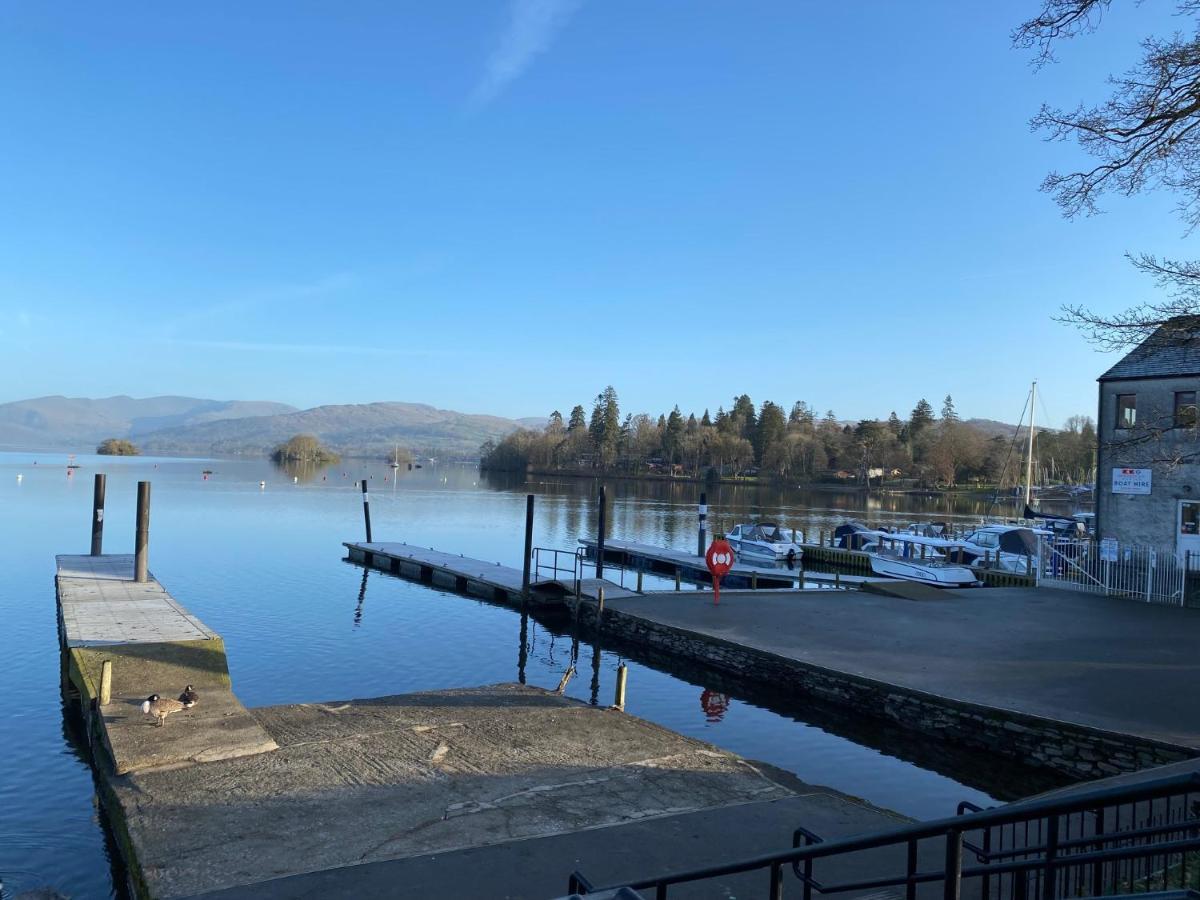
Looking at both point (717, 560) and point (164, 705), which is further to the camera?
point (717, 560)

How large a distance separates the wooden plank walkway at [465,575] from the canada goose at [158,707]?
14.1m

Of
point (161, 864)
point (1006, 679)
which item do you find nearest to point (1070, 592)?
point (1006, 679)

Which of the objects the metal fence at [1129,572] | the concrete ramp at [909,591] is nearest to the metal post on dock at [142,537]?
the concrete ramp at [909,591]

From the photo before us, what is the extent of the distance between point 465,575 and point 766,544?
1743 centimetres

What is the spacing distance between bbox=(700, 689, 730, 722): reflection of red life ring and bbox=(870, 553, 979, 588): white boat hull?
15159 mm

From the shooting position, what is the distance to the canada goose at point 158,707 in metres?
10.9

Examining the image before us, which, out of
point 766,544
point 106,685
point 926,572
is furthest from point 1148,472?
point 106,685

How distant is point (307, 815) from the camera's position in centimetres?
869

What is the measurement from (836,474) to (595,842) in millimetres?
129902

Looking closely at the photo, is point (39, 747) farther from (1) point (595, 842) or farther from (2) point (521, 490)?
(2) point (521, 490)

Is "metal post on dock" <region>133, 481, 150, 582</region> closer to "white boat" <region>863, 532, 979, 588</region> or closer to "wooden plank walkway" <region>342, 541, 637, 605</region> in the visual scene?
"wooden plank walkway" <region>342, 541, 637, 605</region>

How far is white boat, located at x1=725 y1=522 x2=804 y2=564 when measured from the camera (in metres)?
41.2

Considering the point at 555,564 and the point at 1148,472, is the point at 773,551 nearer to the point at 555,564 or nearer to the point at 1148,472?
the point at 555,564

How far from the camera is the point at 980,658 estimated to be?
15875mm
